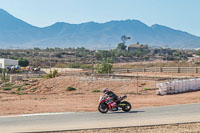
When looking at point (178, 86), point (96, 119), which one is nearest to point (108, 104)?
point (96, 119)

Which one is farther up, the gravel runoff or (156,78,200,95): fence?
(156,78,200,95): fence

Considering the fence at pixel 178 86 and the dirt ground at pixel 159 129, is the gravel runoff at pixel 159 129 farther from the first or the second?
the fence at pixel 178 86

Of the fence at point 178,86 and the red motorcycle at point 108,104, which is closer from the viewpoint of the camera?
the red motorcycle at point 108,104

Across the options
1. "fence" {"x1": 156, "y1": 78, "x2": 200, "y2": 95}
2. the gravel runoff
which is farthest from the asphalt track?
"fence" {"x1": 156, "y1": 78, "x2": 200, "y2": 95}

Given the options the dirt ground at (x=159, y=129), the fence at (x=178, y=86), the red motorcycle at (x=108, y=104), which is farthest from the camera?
the fence at (x=178, y=86)

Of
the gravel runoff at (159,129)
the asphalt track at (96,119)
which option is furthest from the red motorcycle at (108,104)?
the gravel runoff at (159,129)

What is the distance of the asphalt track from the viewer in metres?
15.5

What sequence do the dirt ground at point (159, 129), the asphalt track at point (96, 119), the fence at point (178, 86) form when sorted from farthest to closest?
the fence at point (178, 86)
the asphalt track at point (96, 119)
the dirt ground at point (159, 129)

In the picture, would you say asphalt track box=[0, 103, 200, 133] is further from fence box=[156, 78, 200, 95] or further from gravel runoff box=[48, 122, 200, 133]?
fence box=[156, 78, 200, 95]

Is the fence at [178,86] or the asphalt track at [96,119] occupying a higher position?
the fence at [178,86]

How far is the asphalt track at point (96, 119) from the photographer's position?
15.5 m

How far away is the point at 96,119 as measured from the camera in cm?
1714

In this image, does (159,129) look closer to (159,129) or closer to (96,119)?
(159,129)

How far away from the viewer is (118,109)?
19203mm
